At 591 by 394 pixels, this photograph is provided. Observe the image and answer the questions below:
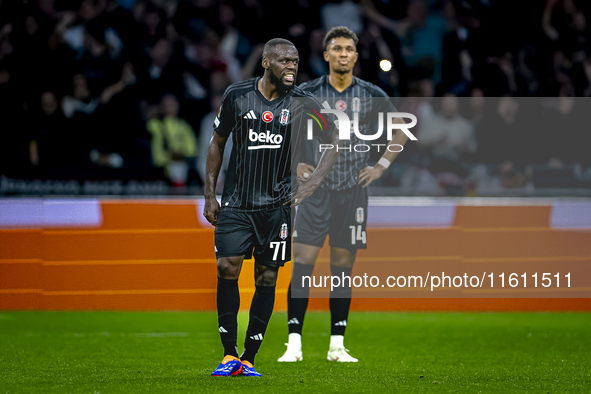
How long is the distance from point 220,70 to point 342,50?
3425mm

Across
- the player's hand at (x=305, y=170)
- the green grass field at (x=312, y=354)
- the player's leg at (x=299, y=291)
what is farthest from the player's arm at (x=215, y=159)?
the player's leg at (x=299, y=291)

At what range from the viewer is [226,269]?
4066mm

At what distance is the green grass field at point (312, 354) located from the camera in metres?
3.82

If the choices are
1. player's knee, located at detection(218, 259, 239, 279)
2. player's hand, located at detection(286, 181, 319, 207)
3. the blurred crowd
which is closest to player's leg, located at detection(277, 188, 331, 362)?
player's hand, located at detection(286, 181, 319, 207)

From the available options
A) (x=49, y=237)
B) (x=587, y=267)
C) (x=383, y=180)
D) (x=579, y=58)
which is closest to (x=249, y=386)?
(x=383, y=180)

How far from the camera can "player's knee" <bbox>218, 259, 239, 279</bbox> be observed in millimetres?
4062

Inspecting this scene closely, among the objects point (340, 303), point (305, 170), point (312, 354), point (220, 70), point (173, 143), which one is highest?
point (220, 70)

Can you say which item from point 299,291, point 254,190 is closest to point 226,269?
point 254,190

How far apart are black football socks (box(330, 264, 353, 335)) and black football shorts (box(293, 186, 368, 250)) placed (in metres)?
0.17

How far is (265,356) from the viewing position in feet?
16.1

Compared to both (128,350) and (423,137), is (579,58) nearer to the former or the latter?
(423,137)

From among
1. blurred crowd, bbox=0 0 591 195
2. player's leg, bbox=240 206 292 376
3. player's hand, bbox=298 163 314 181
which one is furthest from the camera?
blurred crowd, bbox=0 0 591 195

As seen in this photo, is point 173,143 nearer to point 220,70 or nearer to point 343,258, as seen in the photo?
point 220,70

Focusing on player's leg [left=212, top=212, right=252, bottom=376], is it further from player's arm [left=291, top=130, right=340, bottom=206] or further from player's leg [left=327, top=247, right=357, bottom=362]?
player's leg [left=327, top=247, right=357, bottom=362]
